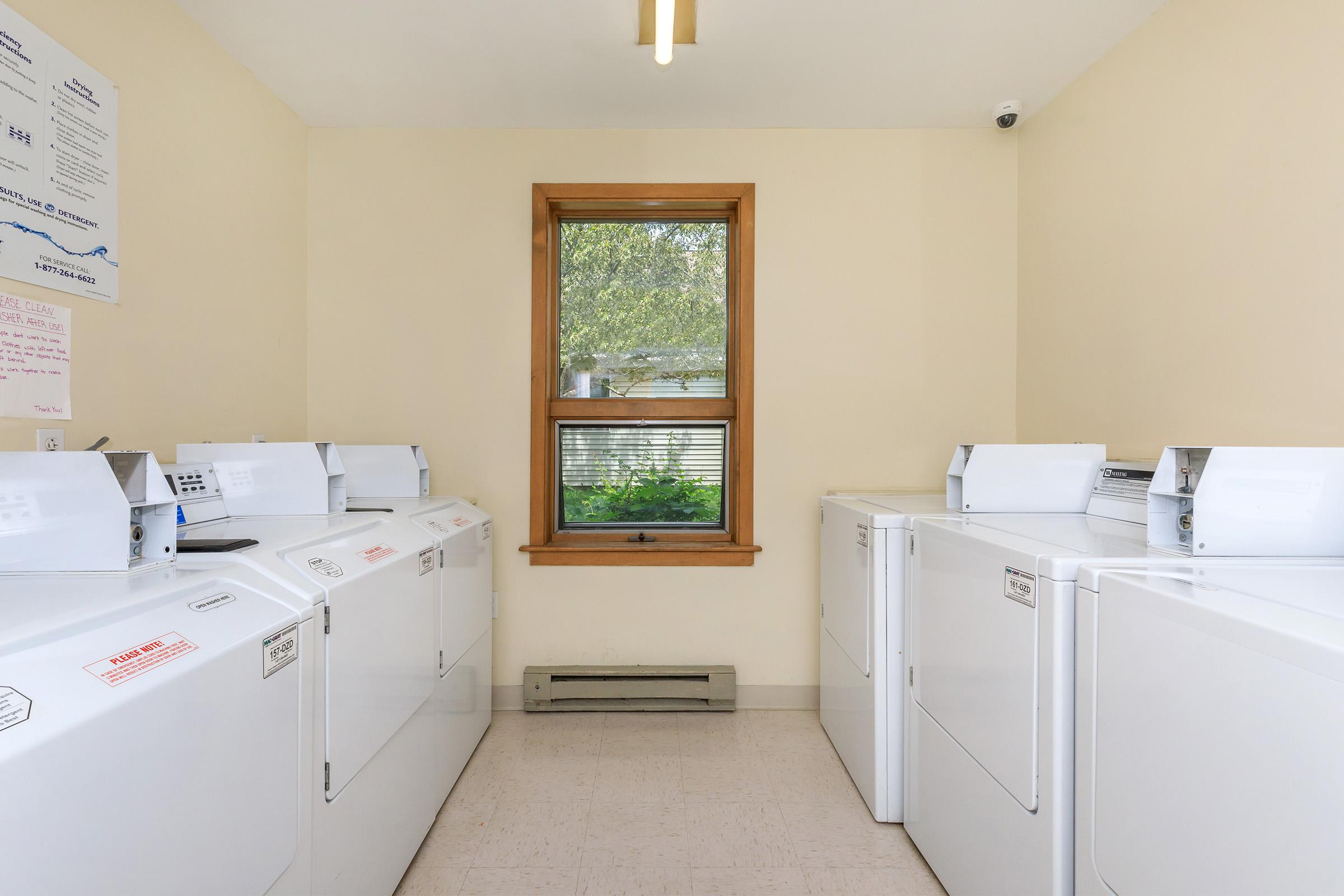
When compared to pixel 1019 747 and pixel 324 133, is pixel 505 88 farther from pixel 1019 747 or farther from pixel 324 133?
pixel 1019 747

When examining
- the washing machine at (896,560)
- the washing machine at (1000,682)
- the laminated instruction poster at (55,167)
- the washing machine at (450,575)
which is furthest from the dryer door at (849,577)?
the laminated instruction poster at (55,167)

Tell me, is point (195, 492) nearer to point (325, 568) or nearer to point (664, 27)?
point (325, 568)

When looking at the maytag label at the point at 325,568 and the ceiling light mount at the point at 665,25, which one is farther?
the ceiling light mount at the point at 665,25

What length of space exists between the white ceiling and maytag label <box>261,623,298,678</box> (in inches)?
76.5

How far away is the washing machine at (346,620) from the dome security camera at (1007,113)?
9.11ft

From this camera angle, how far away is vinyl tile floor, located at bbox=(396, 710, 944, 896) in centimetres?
182

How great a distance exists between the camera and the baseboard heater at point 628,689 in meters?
2.85

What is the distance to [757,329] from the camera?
2.95m

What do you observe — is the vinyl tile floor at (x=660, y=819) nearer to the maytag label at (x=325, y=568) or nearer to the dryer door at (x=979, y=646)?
the dryer door at (x=979, y=646)

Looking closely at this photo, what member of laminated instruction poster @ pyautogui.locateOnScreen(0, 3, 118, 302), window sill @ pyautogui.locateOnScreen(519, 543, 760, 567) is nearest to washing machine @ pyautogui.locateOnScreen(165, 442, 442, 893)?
laminated instruction poster @ pyautogui.locateOnScreen(0, 3, 118, 302)

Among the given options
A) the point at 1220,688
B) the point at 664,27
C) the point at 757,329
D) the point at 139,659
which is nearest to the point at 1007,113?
the point at 757,329

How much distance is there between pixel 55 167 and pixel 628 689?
8.26ft

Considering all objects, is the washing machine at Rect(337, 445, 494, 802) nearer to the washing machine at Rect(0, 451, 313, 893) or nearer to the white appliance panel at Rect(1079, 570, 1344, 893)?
the washing machine at Rect(0, 451, 313, 893)

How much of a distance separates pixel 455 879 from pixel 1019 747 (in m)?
1.50
